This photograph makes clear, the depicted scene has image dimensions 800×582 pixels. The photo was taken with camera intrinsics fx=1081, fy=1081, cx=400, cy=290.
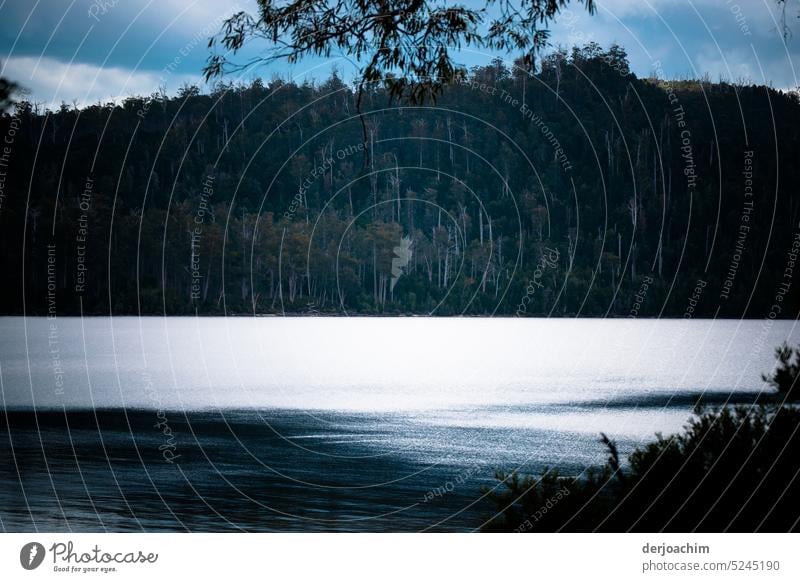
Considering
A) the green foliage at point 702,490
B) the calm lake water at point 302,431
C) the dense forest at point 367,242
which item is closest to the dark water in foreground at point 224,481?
the calm lake water at point 302,431

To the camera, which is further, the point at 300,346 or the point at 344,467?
the point at 300,346

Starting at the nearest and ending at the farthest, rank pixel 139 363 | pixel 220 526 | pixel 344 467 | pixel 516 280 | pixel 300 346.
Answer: pixel 220 526 < pixel 344 467 < pixel 139 363 < pixel 300 346 < pixel 516 280

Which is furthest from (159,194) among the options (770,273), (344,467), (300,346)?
(344,467)

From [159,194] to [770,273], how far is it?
341ft

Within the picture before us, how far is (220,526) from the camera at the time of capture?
14.1 meters

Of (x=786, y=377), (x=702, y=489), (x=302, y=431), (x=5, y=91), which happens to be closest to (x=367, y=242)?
(x=302, y=431)

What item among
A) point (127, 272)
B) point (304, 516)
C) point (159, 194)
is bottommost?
point (304, 516)

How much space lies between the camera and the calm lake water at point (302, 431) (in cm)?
1548

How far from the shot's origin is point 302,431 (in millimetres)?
26781

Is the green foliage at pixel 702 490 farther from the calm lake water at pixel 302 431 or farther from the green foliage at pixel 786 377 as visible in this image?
the calm lake water at pixel 302 431

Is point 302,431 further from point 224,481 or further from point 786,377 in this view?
point 786,377

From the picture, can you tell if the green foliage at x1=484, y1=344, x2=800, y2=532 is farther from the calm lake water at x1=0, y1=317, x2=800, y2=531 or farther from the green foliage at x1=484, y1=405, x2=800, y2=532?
the calm lake water at x1=0, y1=317, x2=800, y2=531

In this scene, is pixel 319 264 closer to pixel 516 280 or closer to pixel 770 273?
pixel 516 280

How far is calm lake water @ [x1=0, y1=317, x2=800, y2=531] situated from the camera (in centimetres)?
1548
